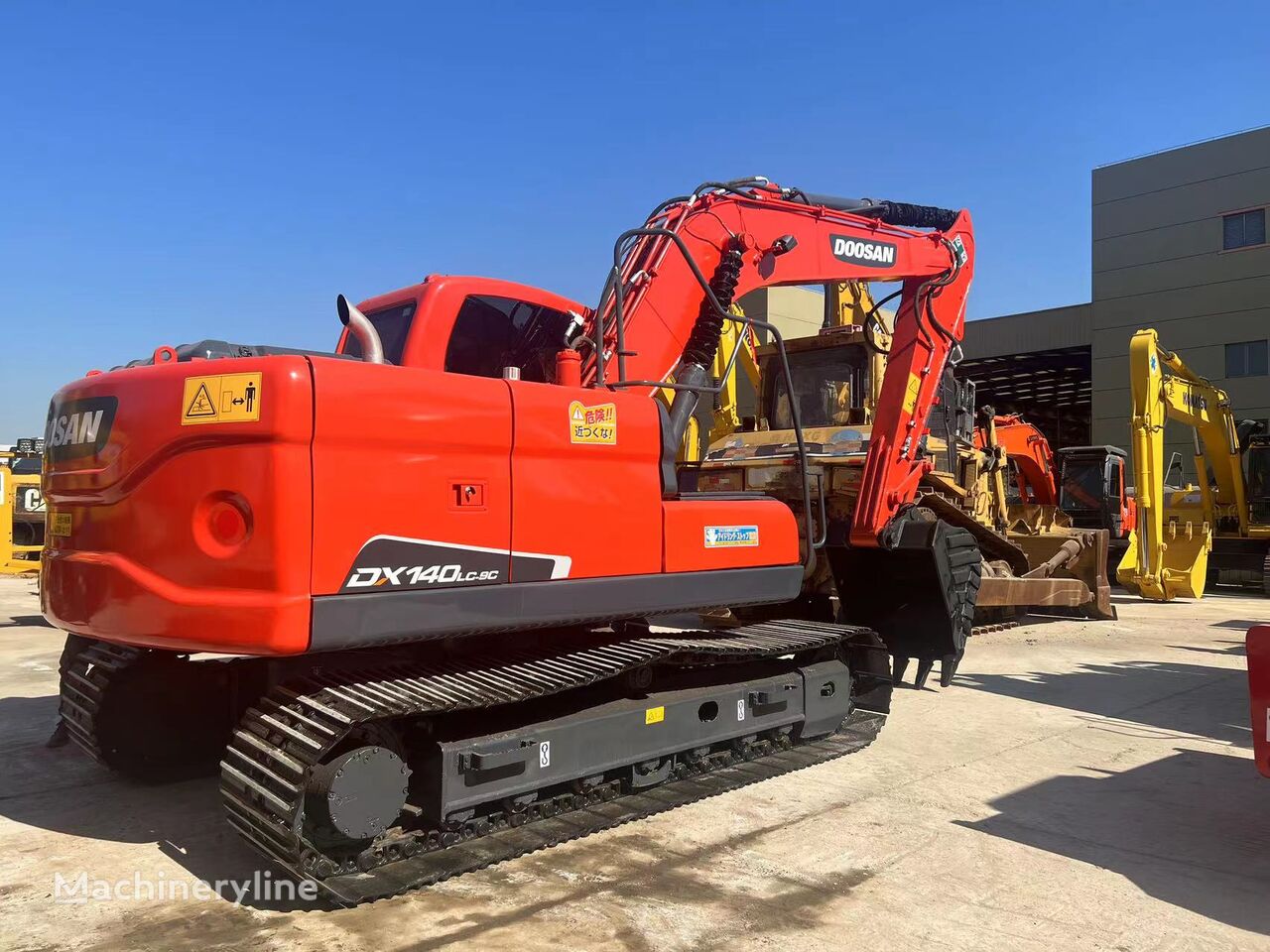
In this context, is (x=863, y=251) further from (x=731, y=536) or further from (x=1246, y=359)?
(x=1246, y=359)

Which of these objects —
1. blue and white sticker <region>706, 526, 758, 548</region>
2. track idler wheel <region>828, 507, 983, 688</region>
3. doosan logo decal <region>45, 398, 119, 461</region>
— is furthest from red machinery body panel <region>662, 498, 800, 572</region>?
doosan logo decal <region>45, 398, 119, 461</region>

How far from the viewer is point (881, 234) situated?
7000 millimetres

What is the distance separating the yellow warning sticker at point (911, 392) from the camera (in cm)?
724

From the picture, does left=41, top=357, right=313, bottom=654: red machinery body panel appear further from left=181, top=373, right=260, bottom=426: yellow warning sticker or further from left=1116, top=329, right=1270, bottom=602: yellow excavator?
left=1116, top=329, right=1270, bottom=602: yellow excavator

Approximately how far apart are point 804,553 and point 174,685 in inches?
139

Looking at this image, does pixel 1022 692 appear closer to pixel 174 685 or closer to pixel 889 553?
pixel 889 553

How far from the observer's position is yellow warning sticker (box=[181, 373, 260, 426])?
136 inches

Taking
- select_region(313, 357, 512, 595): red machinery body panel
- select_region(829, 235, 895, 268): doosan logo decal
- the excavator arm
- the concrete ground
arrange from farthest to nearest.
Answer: select_region(829, 235, 895, 268): doosan logo decal
the excavator arm
select_region(313, 357, 512, 595): red machinery body panel
the concrete ground

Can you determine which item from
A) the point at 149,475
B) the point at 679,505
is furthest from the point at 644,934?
the point at 149,475

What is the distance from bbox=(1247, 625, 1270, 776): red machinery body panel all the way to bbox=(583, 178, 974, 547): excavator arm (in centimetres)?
224

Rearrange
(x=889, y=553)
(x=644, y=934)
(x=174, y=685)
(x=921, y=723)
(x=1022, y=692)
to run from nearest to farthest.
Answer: (x=644, y=934) < (x=174, y=685) < (x=921, y=723) < (x=889, y=553) < (x=1022, y=692)
